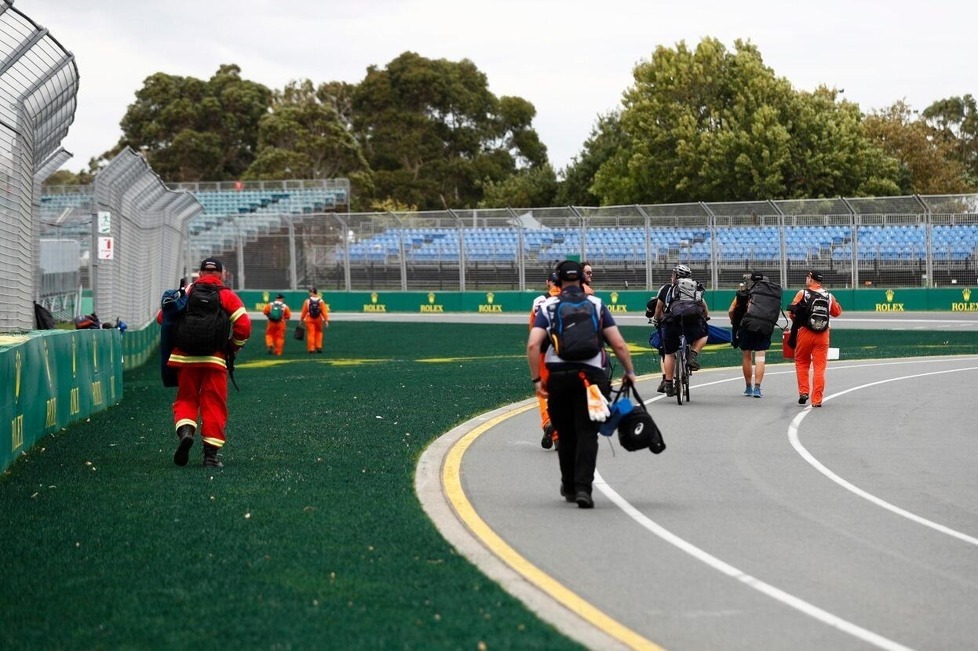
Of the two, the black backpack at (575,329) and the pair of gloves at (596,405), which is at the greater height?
the black backpack at (575,329)

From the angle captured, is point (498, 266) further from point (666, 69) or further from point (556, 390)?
point (556, 390)

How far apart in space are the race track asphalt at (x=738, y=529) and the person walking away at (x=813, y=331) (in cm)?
93

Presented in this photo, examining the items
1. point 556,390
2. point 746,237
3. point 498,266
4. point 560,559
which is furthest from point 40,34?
point 498,266

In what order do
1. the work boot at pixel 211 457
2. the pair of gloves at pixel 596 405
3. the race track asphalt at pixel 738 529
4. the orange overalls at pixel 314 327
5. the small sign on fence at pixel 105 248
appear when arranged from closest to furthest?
the race track asphalt at pixel 738 529 < the pair of gloves at pixel 596 405 < the work boot at pixel 211 457 < the small sign on fence at pixel 105 248 < the orange overalls at pixel 314 327

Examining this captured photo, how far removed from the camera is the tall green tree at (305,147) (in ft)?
297

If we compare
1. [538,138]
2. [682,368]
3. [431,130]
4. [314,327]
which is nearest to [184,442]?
[682,368]

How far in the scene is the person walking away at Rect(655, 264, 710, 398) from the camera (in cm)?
1783

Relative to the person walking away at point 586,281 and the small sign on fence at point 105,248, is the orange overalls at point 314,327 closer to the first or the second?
the small sign on fence at point 105,248

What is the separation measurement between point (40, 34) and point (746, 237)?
33.3 m

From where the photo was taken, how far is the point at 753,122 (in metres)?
65.5

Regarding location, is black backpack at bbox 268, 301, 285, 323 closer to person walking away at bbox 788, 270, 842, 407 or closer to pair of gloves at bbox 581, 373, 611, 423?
person walking away at bbox 788, 270, 842, 407

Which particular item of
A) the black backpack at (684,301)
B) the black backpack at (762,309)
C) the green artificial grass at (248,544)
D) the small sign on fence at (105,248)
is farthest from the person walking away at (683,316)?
the small sign on fence at (105,248)

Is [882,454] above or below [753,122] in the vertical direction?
below

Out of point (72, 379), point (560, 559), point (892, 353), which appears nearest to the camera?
point (560, 559)
